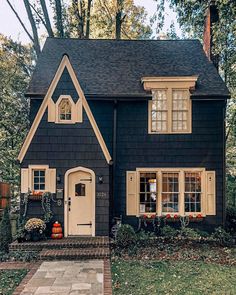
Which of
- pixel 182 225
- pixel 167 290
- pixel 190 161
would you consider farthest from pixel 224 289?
pixel 190 161

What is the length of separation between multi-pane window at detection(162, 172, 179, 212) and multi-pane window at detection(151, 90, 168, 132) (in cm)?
172

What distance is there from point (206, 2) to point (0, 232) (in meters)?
11.8

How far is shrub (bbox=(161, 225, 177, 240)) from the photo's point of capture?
35.6 ft

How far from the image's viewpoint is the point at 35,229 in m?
10.0

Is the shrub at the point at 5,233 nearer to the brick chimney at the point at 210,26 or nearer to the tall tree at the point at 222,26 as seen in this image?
the tall tree at the point at 222,26

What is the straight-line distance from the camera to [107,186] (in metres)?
10.7

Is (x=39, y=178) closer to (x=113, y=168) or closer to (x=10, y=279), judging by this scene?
(x=113, y=168)

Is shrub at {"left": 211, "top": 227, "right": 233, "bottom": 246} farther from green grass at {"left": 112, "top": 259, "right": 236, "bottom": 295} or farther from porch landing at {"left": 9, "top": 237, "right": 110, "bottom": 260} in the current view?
porch landing at {"left": 9, "top": 237, "right": 110, "bottom": 260}

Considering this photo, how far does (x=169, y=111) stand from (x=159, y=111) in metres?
0.36

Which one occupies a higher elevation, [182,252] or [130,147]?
[130,147]

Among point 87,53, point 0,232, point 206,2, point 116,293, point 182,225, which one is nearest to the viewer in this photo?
point 116,293

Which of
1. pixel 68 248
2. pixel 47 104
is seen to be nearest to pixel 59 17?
pixel 47 104

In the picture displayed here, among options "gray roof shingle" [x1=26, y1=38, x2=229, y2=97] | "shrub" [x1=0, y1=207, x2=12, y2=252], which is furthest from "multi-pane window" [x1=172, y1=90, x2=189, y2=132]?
"shrub" [x1=0, y1=207, x2=12, y2=252]

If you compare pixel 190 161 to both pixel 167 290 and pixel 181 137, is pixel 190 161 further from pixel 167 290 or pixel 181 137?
pixel 167 290
